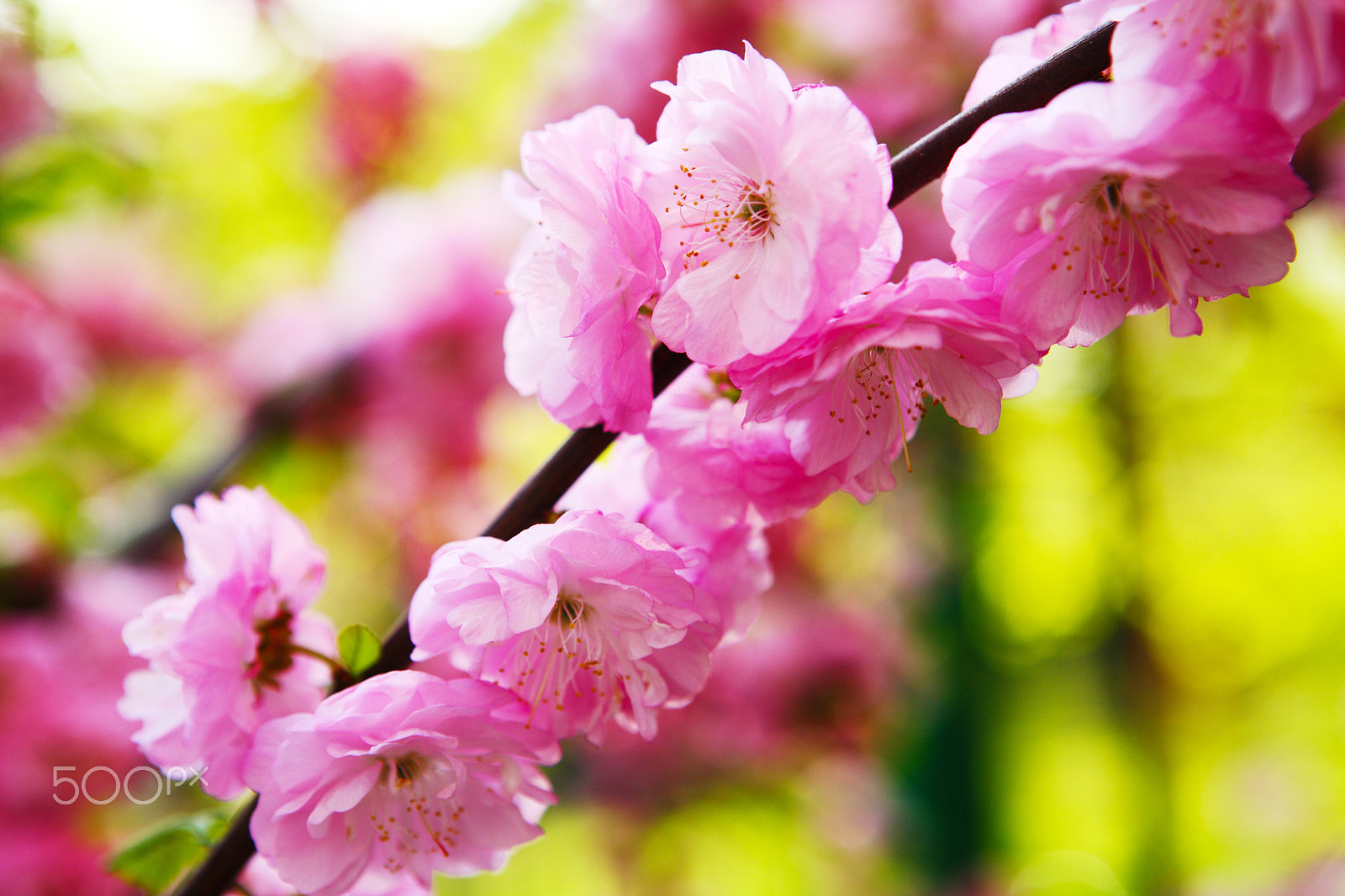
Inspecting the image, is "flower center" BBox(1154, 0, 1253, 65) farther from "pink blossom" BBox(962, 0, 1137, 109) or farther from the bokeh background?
the bokeh background

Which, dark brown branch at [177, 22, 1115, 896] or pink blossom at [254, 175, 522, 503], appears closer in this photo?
dark brown branch at [177, 22, 1115, 896]

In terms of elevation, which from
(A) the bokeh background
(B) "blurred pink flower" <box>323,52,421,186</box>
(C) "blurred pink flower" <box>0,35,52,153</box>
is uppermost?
(C) "blurred pink flower" <box>0,35,52,153</box>

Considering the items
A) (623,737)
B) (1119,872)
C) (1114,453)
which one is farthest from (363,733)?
(1119,872)

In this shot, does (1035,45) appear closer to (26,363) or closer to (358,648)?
(358,648)

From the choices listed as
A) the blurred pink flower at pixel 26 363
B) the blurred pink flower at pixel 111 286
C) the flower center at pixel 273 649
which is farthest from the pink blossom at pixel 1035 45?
the blurred pink flower at pixel 111 286

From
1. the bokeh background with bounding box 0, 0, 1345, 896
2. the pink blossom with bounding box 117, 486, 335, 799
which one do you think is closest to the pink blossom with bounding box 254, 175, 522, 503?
the bokeh background with bounding box 0, 0, 1345, 896

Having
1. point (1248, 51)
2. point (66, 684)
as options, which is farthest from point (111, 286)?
point (1248, 51)
